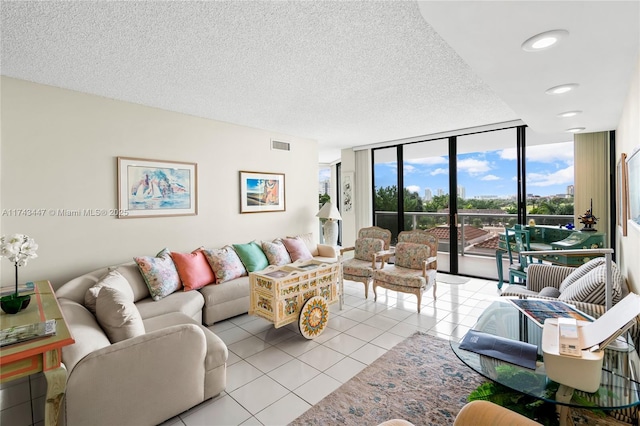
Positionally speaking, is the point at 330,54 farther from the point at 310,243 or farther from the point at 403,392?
the point at 310,243

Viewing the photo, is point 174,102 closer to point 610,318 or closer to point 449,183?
point 610,318

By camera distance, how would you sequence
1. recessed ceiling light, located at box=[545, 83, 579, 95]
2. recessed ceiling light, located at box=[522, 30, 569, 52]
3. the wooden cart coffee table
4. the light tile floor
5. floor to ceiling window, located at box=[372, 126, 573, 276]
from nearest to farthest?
recessed ceiling light, located at box=[522, 30, 569, 52]
the light tile floor
recessed ceiling light, located at box=[545, 83, 579, 95]
the wooden cart coffee table
floor to ceiling window, located at box=[372, 126, 573, 276]

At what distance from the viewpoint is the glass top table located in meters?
1.33

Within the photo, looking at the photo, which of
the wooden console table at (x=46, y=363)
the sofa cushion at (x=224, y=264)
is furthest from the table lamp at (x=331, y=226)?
the wooden console table at (x=46, y=363)

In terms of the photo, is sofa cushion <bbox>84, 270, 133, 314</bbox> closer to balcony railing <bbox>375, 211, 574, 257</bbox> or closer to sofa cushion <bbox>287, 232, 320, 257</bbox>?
sofa cushion <bbox>287, 232, 320, 257</bbox>

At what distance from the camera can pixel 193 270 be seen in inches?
138

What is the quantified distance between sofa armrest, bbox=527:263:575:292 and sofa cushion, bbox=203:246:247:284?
3.41 metres

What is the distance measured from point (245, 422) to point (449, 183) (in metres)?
4.91

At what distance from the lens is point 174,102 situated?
141 inches

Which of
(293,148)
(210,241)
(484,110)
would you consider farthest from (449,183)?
(210,241)

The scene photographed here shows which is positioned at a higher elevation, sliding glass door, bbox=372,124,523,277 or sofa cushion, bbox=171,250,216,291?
sliding glass door, bbox=372,124,523,277

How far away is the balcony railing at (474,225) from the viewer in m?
4.96

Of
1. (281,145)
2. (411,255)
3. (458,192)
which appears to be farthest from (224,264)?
(458,192)

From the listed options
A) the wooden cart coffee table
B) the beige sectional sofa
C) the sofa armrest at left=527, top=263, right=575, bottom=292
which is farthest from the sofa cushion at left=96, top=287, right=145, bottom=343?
the sofa armrest at left=527, top=263, right=575, bottom=292
